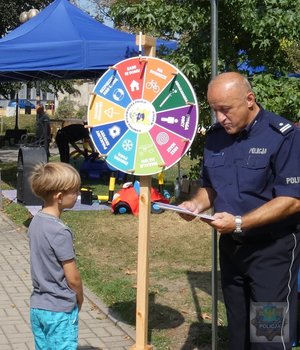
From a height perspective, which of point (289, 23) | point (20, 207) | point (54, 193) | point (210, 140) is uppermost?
point (289, 23)

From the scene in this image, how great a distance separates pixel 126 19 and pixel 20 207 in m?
4.38

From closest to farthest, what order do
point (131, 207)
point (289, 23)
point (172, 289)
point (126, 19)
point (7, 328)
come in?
point (7, 328) < point (172, 289) < point (289, 23) < point (126, 19) < point (131, 207)

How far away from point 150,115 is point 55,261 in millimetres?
1376

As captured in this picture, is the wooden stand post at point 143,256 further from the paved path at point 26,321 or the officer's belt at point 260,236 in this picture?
the officer's belt at point 260,236

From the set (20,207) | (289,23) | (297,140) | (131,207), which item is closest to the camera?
(297,140)

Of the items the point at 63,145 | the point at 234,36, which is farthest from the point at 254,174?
the point at 63,145

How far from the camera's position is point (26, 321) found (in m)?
5.91

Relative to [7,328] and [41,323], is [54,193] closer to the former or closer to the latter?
[41,323]

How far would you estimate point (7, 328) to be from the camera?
573cm

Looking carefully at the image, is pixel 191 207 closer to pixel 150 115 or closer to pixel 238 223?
pixel 238 223

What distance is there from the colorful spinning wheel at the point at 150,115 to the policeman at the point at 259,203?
960mm

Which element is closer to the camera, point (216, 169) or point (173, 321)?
point (216, 169)

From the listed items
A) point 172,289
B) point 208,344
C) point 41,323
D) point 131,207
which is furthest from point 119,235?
point 41,323

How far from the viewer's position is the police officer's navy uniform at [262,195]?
3.48 meters
